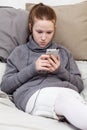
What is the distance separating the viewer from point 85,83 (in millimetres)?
1655

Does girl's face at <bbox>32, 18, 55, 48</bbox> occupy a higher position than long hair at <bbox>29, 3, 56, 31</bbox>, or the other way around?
long hair at <bbox>29, 3, 56, 31</bbox>

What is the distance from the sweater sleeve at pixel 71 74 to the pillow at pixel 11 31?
29cm

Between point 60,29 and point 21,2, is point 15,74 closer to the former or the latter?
point 60,29

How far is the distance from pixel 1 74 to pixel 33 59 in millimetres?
176

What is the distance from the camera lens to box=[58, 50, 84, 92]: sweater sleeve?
4.98ft

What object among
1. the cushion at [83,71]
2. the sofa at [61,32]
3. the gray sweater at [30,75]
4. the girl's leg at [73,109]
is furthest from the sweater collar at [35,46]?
the girl's leg at [73,109]

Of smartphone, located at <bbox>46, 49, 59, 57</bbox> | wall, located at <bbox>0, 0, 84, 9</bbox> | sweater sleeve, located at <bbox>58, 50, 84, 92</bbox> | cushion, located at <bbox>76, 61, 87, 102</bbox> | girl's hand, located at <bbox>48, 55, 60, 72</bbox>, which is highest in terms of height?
wall, located at <bbox>0, 0, 84, 9</bbox>

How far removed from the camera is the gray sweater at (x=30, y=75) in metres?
1.48

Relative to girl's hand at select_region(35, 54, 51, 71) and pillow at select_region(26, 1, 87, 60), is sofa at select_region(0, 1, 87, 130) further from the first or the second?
girl's hand at select_region(35, 54, 51, 71)

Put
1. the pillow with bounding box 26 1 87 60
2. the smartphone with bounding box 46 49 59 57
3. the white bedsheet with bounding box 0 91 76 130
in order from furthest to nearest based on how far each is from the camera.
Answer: the pillow with bounding box 26 1 87 60 < the smartphone with bounding box 46 49 59 57 < the white bedsheet with bounding box 0 91 76 130

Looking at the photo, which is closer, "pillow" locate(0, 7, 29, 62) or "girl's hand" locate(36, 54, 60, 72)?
"girl's hand" locate(36, 54, 60, 72)

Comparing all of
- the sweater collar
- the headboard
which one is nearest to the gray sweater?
the sweater collar

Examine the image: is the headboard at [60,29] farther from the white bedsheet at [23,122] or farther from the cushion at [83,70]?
the white bedsheet at [23,122]

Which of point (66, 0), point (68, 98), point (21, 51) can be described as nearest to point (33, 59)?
point (21, 51)
